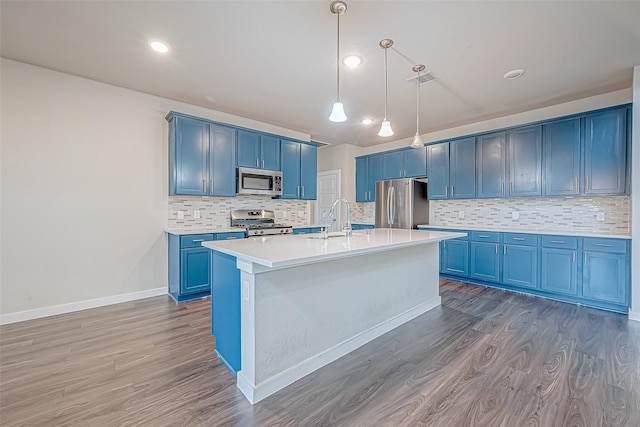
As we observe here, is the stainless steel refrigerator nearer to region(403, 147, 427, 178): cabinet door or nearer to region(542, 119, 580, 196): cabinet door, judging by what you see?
region(403, 147, 427, 178): cabinet door

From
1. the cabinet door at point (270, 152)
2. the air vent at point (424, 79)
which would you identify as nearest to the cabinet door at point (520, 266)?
the air vent at point (424, 79)

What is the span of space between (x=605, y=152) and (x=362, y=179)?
151 inches

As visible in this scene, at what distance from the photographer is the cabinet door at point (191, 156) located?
3686 mm

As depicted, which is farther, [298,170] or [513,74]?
[298,170]

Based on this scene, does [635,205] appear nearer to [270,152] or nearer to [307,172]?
[307,172]

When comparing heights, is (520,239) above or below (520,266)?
above

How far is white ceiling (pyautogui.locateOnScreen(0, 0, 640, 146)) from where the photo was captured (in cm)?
214

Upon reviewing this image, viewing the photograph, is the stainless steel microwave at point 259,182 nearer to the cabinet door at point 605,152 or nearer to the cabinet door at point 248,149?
the cabinet door at point 248,149

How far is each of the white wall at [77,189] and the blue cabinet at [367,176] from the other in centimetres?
382

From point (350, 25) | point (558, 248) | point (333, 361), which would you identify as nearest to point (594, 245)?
point (558, 248)

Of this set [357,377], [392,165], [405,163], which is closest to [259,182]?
[392,165]

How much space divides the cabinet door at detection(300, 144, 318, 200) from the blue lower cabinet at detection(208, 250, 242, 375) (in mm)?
3052

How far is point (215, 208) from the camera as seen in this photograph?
169 inches

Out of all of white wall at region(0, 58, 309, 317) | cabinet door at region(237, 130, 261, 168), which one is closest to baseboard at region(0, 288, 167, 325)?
white wall at region(0, 58, 309, 317)
